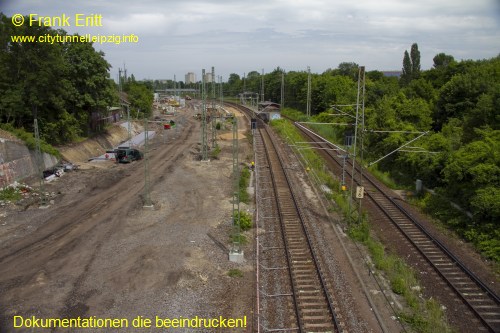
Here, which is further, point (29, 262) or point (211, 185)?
point (211, 185)

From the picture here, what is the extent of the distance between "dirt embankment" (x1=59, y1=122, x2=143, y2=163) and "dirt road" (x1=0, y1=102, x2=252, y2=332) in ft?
33.2

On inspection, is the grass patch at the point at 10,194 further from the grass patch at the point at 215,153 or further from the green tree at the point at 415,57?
the green tree at the point at 415,57

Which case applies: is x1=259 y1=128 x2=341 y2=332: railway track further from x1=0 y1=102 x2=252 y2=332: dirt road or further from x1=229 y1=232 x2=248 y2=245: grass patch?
x1=229 y1=232 x2=248 y2=245: grass patch

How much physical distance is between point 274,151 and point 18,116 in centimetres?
2311

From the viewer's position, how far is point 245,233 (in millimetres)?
19672

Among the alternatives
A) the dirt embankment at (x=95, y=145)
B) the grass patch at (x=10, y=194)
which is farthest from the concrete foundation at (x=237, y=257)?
the dirt embankment at (x=95, y=145)

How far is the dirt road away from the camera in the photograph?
12961 millimetres

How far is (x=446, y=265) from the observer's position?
16344mm

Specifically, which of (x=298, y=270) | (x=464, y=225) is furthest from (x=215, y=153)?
(x=298, y=270)

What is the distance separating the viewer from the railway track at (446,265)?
43.0 feet

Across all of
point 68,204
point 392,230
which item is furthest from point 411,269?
point 68,204

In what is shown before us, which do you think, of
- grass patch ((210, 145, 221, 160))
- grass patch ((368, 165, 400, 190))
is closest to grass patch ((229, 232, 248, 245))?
grass patch ((368, 165, 400, 190))

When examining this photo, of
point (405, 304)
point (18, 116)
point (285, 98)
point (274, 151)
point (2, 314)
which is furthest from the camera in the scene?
point (285, 98)

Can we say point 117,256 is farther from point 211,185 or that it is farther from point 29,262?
point 211,185
